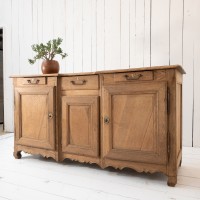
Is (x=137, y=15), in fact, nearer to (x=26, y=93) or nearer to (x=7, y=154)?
(x=26, y=93)

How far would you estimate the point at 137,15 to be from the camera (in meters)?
2.67

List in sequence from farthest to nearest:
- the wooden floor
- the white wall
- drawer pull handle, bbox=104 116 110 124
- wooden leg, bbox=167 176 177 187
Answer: the white wall < drawer pull handle, bbox=104 116 110 124 < wooden leg, bbox=167 176 177 187 < the wooden floor

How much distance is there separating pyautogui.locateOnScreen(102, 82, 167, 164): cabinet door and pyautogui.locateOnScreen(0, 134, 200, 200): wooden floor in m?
0.18

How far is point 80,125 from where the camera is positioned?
1.83 meters

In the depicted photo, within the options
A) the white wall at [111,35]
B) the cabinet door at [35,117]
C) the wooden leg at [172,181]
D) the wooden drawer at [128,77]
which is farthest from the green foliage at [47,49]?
the wooden leg at [172,181]

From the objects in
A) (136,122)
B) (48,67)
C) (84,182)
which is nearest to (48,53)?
(48,67)

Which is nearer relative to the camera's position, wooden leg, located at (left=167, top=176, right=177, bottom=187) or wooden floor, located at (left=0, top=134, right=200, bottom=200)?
wooden floor, located at (left=0, top=134, right=200, bottom=200)

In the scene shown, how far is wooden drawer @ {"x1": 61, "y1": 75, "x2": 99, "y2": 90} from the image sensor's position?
178 cm

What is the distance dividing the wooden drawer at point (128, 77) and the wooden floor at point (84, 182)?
76 centimetres

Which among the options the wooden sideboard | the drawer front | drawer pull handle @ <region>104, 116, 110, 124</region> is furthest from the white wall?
drawer pull handle @ <region>104, 116, 110, 124</region>

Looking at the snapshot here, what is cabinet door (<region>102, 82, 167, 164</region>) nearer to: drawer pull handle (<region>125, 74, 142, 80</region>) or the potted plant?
drawer pull handle (<region>125, 74, 142, 80</region>)

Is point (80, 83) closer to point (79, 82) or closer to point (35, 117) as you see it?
point (79, 82)

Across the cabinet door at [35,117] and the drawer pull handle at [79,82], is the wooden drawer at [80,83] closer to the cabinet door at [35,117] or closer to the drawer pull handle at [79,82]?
the drawer pull handle at [79,82]

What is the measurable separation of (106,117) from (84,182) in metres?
0.51
